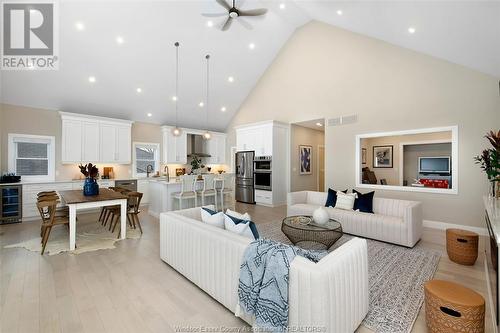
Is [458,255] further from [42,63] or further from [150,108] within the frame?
[42,63]

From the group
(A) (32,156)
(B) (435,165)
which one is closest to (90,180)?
(A) (32,156)

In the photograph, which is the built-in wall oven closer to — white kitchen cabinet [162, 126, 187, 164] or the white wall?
the white wall

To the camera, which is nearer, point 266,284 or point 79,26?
point 266,284

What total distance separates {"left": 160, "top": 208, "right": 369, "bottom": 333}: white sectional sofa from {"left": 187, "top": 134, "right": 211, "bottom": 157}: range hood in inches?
236

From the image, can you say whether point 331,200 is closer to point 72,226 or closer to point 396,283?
point 396,283

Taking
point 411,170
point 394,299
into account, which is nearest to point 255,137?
point 411,170

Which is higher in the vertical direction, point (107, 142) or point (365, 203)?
point (107, 142)

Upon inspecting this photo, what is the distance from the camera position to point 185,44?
575 cm

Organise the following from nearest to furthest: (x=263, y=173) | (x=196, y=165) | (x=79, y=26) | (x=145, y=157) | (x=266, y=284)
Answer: (x=266, y=284), (x=79, y=26), (x=263, y=173), (x=145, y=157), (x=196, y=165)

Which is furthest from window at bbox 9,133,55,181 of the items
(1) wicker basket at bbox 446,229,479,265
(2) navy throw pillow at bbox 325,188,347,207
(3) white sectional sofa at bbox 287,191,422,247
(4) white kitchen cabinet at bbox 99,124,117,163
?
(1) wicker basket at bbox 446,229,479,265

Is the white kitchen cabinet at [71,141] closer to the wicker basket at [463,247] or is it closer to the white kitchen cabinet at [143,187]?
the white kitchen cabinet at [143,187]

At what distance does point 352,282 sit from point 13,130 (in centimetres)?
774

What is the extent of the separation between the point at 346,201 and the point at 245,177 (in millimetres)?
4002

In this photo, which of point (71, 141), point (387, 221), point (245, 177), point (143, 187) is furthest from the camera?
point (245, 177)
